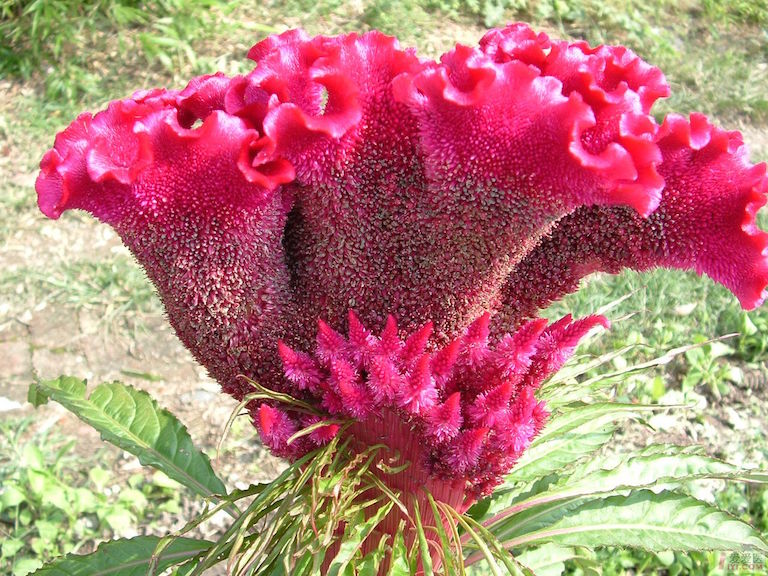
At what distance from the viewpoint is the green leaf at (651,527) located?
50.1 inches

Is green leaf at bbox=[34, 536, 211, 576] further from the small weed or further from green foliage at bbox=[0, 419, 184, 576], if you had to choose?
the small weed

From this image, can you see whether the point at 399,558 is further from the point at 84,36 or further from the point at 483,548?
the point at 84,36

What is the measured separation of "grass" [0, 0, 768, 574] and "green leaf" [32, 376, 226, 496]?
1.15 metres

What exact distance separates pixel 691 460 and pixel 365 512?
674 mm

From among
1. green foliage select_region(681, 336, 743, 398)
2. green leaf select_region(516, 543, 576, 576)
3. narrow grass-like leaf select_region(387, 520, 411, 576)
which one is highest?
narrow grass-like leaf select_region(387, 520, 411, 576)

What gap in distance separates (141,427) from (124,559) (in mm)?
238

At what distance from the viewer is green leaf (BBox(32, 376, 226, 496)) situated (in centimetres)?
146

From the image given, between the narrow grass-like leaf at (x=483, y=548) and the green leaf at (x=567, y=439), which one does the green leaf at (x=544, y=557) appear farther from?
the narrow grass-like leaf at (x=483, y=548)

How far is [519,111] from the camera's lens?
33.0 inches

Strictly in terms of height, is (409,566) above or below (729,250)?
below

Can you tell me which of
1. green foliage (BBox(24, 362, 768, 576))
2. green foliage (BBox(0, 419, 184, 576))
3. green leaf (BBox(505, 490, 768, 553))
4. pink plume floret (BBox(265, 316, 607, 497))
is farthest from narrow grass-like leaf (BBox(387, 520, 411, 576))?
green foliage (BBox(0, 419, 184, 576))

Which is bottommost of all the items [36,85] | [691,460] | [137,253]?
[36,85]

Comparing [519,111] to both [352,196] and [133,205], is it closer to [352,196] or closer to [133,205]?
[352,196]

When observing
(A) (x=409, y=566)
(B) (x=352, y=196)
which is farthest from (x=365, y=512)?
(B) (x=352, y=196)
